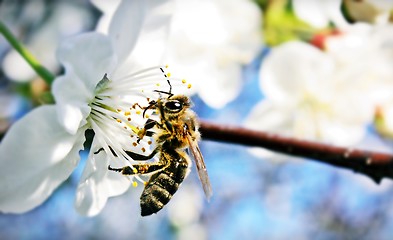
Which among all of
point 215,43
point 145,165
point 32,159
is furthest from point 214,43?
point 32,159

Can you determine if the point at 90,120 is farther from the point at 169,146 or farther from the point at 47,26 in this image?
the point at 47,26

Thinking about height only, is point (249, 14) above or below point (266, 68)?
above

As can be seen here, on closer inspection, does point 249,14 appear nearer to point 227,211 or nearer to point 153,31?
point 153,31

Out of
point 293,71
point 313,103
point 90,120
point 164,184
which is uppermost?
point 90,120

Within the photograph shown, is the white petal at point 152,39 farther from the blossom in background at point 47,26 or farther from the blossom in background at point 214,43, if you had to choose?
the blossom in background at point 47,26

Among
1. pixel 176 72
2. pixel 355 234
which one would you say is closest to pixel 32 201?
pixel 176 72
